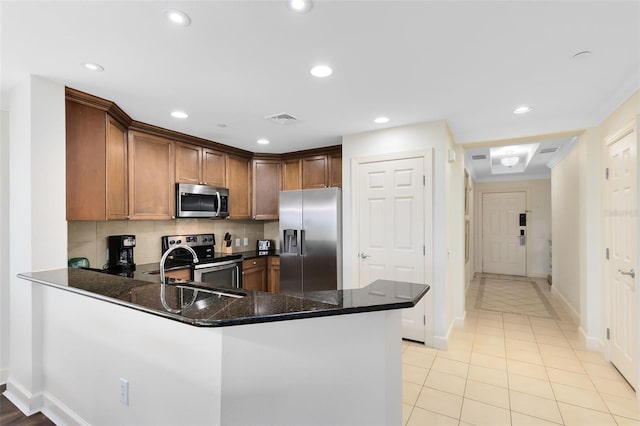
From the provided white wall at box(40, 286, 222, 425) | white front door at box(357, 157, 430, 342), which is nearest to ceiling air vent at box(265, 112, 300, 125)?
white front door at box(357, 157, 430, 342)

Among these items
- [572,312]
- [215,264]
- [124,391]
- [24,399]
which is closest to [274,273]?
[215,264]

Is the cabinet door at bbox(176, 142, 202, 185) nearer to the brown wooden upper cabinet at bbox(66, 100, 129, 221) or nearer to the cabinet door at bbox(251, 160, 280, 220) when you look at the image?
the brown wooden upper cabinet at bbox(66, 100, 129, 221)

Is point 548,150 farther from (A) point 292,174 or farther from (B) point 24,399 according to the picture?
(B) point 24,399

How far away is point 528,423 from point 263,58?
301 centimetres

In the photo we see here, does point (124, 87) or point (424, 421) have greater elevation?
point (124, 87)

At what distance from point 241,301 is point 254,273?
311 cm

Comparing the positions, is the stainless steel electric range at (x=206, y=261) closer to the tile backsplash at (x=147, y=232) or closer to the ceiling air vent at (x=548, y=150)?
the tile backsplash at (x=147, y=232)

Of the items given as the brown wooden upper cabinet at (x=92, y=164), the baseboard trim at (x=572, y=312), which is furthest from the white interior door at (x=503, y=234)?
the brown wooden upper cabinet at (x=92, y=164)

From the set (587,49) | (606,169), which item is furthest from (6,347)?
(606,169)

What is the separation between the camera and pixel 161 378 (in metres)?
1.53

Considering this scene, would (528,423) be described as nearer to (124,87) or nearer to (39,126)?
(124,87)

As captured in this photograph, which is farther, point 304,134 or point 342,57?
point 304,134

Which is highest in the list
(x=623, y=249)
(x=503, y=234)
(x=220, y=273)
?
(x=623, y=249)

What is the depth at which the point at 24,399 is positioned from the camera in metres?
2.20
